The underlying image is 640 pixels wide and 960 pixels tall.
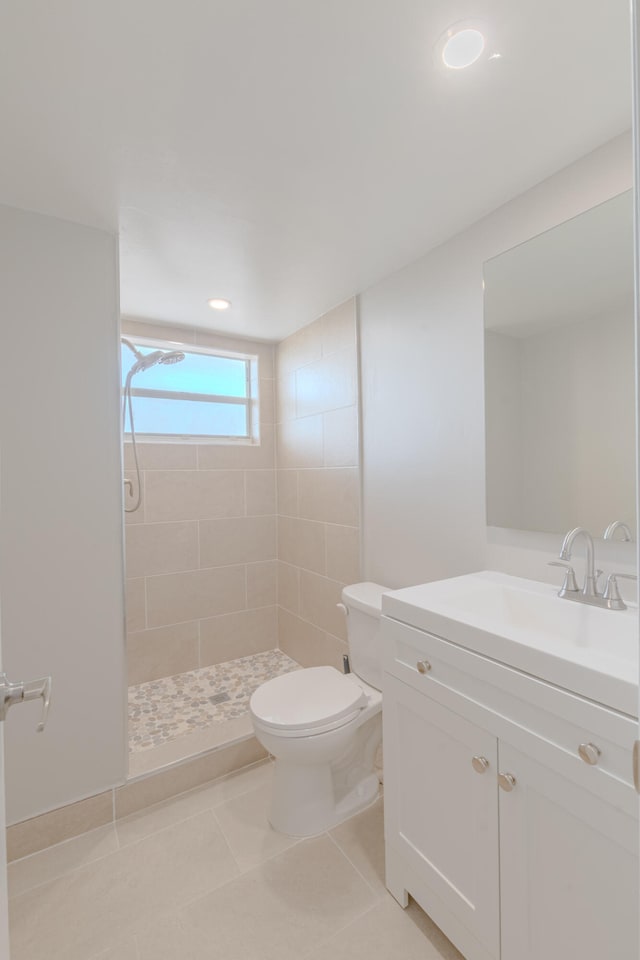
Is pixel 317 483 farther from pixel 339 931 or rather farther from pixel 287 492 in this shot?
pixel 339 931

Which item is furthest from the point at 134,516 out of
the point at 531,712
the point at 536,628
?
the point at 531,712

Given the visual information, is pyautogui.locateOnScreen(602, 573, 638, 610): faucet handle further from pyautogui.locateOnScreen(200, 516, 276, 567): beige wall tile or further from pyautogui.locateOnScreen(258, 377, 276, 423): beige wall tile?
pyautogui.locateOnScreen(258, 377, 276, 423): beige wall tile

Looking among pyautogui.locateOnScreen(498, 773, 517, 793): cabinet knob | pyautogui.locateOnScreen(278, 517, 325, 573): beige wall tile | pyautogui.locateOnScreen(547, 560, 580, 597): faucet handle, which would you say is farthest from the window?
pyautogui.locateOnScreen(498, 773, 517, 793): cabinet knob

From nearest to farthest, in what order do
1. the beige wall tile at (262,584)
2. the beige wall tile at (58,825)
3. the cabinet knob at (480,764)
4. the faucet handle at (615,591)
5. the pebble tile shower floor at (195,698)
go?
the cabinet knob at (480,764) < the faucet handle at (615,591) < the beige wall tile at (58,825) < the pebble tile shower floor at (195,698) < the beige wall tile at (262,584)

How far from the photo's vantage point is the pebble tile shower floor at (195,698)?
2.12 meters

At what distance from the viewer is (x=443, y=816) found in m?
1.15

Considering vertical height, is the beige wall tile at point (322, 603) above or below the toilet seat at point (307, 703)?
above

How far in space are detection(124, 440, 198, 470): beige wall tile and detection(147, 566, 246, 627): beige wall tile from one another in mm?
686

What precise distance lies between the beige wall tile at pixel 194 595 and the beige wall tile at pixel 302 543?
345 mm

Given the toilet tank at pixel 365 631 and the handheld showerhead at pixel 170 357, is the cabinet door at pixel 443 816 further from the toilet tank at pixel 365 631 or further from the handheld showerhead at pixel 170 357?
the handheld showerhead at pixel 170 357

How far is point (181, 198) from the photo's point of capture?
1.48 meters

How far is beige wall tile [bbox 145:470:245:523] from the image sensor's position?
265 cm

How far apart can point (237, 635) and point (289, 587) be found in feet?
1.58

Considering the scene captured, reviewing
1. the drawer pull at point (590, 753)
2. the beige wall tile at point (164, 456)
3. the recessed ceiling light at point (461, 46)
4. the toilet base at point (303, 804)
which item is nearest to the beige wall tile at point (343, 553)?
the toilet base at point (303, 804)
